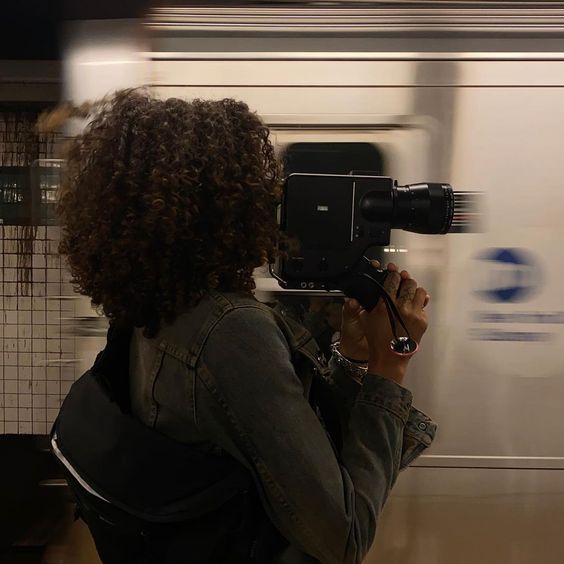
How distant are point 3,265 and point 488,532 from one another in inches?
84.0

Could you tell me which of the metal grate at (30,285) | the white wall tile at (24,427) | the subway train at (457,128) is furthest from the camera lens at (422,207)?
the white wall tile at (24,427)

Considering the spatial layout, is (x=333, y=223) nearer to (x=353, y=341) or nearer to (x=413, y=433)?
(x=353, y=341)

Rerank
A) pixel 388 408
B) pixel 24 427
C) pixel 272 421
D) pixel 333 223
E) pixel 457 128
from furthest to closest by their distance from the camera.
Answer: pixel 24 427
pixel 457 128
pixel 333 223
pixel 388 408
pixel 272 421

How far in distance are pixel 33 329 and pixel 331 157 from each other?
139cm

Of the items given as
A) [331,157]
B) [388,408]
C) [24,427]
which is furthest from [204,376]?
[24,427]

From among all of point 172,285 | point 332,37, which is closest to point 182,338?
point 172,285

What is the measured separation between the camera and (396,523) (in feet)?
6.38

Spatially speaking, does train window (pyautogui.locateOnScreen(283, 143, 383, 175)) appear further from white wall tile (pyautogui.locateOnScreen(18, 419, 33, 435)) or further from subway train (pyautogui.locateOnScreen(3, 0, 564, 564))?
white wall tile (pyautogui.locateOnScreen(18, 419, 33, 435))

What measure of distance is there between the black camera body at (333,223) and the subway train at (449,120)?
2.19ft

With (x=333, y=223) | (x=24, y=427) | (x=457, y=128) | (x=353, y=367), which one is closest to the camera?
(x=333, y=223)

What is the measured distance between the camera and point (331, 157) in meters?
1.87

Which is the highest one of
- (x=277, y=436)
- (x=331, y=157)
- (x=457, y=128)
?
(x=457, y=128)

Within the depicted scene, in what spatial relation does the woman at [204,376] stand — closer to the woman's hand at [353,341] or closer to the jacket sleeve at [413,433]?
the jacket sleeve at [413,433]

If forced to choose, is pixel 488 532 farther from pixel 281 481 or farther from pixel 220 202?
pixel 220 202
